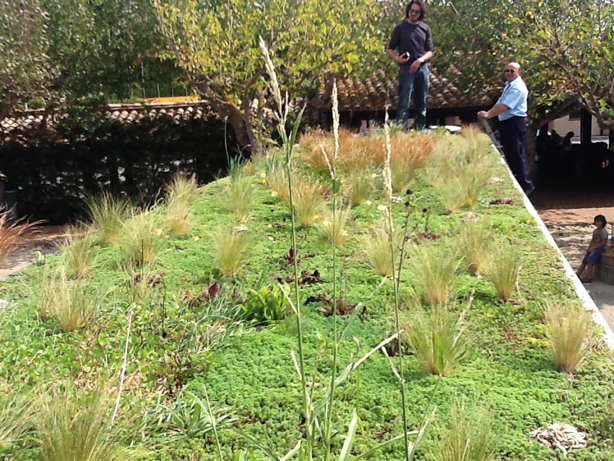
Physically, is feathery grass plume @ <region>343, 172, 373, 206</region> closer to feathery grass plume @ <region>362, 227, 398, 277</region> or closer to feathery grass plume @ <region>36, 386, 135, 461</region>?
feathery grass plume @ <region>362, 227, 398, 277</region>

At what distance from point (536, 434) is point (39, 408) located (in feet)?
6.12

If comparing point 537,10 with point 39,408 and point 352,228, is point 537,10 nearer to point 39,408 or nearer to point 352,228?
point 352,228

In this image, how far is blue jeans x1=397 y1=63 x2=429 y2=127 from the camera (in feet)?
29.1

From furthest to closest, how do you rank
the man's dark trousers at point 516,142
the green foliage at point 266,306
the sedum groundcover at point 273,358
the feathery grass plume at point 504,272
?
the man's dark trousers at point 516,142 → the feathery grass plume at point 504,272 → the green foliage at point 266,306 → the sedum groundcover at point 273,358

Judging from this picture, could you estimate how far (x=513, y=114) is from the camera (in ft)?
23.9

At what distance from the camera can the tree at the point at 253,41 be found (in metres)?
11.2

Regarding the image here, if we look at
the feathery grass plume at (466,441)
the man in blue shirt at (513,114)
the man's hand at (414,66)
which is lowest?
the feathery grass plume at (466,441)

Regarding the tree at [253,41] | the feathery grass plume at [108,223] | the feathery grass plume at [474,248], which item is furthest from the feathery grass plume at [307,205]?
the tree at [253,41]

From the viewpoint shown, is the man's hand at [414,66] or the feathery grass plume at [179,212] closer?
the feathery grass plume at [179,212]

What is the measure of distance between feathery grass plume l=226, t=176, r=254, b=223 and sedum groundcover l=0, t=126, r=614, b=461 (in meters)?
0.93

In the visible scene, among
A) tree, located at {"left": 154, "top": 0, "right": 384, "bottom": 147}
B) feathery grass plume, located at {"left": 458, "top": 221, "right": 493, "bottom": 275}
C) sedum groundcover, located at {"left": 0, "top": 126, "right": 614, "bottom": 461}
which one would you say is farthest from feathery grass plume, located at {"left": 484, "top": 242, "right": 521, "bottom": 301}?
tree, located at {"left": 154, "top": 0, "right": 384, "bottom": 147}

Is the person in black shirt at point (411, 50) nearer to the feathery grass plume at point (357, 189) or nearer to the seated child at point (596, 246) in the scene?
the feathery grass plume at point (357, 189)

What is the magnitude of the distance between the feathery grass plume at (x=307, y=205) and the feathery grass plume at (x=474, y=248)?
1.30 m

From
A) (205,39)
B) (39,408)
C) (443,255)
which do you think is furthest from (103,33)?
(39,408)
